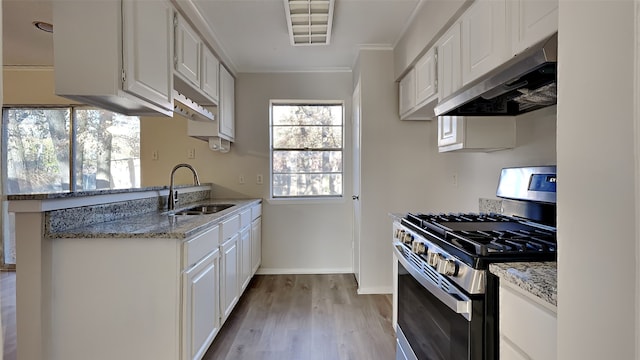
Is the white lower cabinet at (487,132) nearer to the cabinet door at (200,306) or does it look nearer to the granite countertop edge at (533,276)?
the granite countertop edge at (533,276)

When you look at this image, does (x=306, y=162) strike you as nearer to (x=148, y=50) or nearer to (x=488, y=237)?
(x=148, y=50)

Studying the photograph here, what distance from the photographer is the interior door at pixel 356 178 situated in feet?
10.9

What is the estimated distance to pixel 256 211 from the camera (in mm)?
3549

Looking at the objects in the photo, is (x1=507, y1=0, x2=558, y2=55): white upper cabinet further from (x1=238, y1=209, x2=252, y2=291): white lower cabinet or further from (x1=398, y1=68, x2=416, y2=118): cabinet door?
(x1=238, y1=209, x2=252, y2=291): white lower cabinet

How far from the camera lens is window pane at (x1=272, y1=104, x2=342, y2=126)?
392 centimetres

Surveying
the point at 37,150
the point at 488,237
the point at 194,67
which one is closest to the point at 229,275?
the point at 194,67

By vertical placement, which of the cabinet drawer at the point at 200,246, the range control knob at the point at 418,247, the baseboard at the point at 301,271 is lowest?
the baseboard at the point at 301,271

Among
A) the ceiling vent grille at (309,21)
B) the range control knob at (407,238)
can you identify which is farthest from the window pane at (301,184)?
the range control knob at (407,238)

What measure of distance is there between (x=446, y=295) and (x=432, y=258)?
18cm

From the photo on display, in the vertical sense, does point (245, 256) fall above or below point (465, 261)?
below

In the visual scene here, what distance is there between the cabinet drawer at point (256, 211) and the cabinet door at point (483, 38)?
2.26 metres

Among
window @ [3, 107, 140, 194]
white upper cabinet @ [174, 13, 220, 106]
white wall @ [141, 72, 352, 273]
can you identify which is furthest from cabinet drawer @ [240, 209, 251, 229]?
window @ [3, 107, 140, 194]

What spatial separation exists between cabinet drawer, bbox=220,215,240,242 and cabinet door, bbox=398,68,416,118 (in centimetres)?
171

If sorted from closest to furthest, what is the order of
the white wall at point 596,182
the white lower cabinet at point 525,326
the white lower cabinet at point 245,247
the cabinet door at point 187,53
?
1. the white wall at point 596,182
2. the white lower cabinet at point 525,326
3. the cabinet door at point 187,53
4. the white lower cabinet at point 245,247
